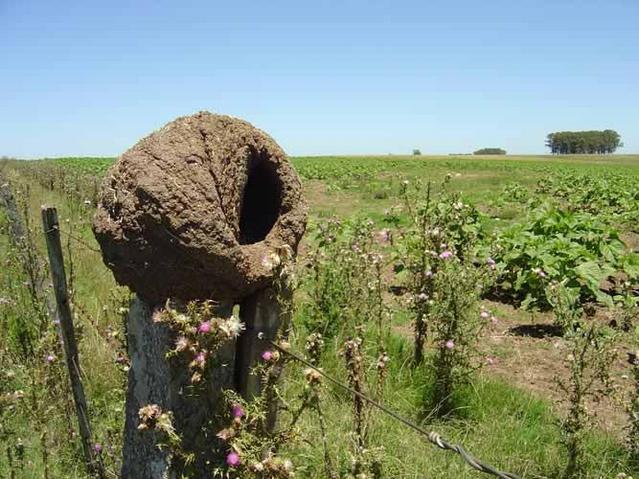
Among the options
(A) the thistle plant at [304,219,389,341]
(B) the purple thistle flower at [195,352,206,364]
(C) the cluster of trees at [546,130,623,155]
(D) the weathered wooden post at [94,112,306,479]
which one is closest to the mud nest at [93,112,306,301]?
(D) the weathered wooden post at [94,112,306,479]

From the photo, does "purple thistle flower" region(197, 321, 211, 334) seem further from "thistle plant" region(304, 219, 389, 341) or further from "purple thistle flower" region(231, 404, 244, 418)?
"thistle plant" region(304, 219, 389, 341)

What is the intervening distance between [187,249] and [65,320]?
1283mm

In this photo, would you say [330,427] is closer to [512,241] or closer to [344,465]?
[344,465]

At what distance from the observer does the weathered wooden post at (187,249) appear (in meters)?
2.20

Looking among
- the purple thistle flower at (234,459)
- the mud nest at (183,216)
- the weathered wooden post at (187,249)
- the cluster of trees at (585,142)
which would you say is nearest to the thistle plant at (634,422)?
the weathered wooden post at (187,249)

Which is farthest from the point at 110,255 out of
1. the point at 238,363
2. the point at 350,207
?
the point at 350,207

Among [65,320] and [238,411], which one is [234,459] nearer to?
[238,411]

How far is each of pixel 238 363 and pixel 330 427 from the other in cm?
137

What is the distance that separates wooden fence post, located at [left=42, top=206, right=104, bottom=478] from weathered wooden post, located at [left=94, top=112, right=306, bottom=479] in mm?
521

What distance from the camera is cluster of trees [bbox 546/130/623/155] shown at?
136 metres

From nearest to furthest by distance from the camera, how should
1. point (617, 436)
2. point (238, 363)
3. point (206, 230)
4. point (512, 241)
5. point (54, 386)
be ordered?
point (206, 230) < point (238, 363) < point (54, 386) < point (617, 436) < point (512, 241)

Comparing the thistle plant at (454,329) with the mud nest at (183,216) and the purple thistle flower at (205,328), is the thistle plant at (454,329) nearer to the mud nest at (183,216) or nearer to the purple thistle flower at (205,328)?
the mud nest at (183,216)

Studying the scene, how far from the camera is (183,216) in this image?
217 centimetres

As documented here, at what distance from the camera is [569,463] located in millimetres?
3404
